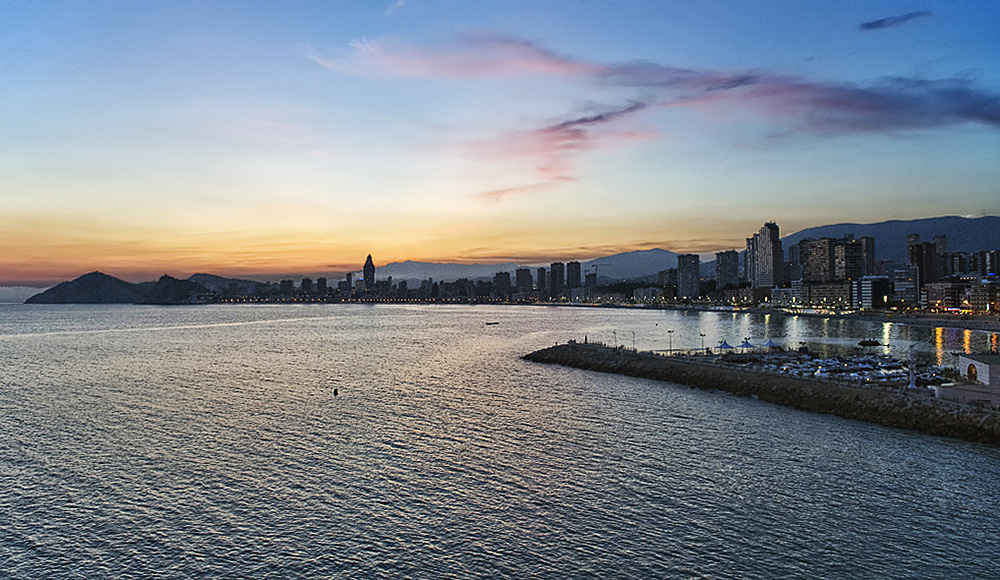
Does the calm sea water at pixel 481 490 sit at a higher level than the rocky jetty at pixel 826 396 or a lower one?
lower

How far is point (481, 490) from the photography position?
90.1 ft

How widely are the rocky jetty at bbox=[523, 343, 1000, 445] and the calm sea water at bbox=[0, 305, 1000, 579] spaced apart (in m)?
1.77

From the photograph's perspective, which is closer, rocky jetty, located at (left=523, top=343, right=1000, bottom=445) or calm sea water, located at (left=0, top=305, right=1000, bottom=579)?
Result: calm sea water, located at (left=0, top=305, right=1000, bottom=579)

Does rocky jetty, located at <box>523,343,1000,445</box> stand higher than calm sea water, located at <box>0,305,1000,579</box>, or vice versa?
rocky jetty, located at <box>523,343,1000,445</box>

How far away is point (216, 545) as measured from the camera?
22141mm

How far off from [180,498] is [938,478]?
1388 inches

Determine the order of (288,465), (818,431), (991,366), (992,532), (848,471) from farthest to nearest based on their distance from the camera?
(991,366)
(818,431)
(288,465)
(848,471)
(992,532)

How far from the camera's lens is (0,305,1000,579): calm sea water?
68.0 feet

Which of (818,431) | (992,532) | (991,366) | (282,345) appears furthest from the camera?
(282,345)

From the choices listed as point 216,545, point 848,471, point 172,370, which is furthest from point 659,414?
point 172,370

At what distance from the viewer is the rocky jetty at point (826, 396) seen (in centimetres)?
3447

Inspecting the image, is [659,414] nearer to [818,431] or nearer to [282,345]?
[818,431]

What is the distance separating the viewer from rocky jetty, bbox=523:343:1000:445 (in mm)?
34469

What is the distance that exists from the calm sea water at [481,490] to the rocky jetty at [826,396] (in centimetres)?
177
